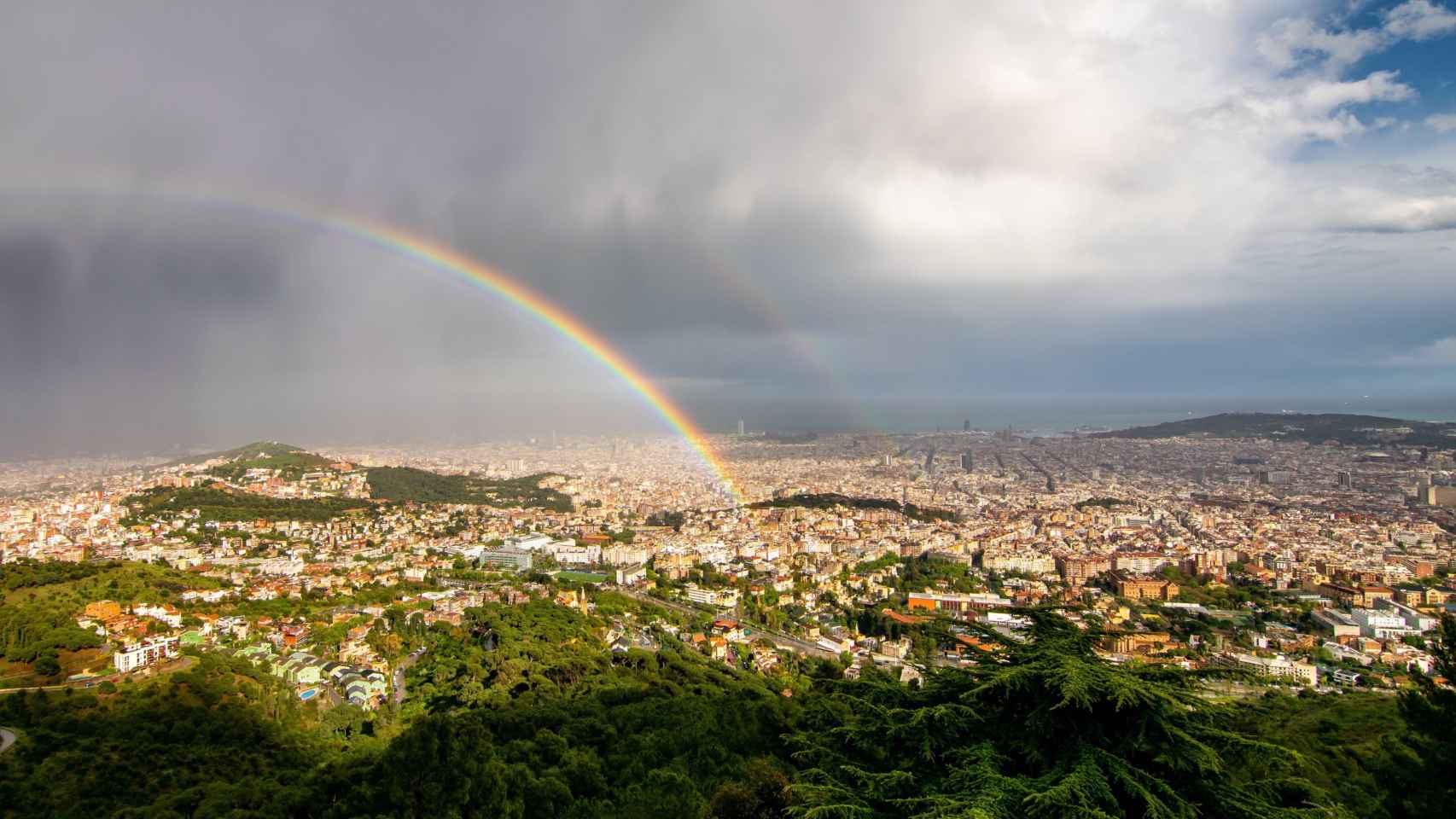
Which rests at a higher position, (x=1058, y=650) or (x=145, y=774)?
→ (x=1058, y=650)

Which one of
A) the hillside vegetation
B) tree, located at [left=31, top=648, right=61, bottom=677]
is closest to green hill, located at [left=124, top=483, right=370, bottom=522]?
tree, located at [left=31, top=648, right=61, bottom=677]

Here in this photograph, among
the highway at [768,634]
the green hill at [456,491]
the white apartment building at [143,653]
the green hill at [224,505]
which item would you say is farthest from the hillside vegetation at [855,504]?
the white apartment building at [143,653]

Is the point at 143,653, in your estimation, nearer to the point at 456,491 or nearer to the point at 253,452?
the point at 456,491

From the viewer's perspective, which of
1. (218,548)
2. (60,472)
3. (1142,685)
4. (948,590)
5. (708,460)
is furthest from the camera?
(708,460)

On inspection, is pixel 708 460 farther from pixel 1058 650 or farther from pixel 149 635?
pixel 1058 650

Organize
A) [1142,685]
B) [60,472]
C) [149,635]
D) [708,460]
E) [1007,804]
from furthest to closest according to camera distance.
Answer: [708,460], [60,472], [149,635], [1142,685], [1007,804]

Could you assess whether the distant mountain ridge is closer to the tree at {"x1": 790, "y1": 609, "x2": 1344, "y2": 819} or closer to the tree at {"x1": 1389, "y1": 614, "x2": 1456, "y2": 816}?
the tree at {"x1": 1389, "y1": 614, "x2": 1456, "y2": 816}

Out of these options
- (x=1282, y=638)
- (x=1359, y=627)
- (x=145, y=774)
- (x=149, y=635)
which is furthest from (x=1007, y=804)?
(x=1359, y=627)
